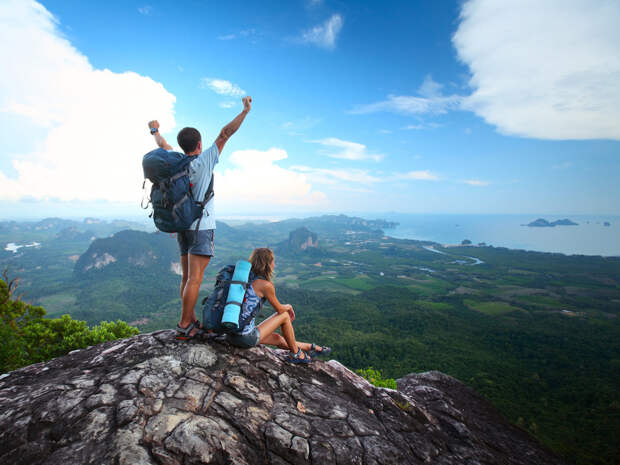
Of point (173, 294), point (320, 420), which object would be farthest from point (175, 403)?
point (173, 294)

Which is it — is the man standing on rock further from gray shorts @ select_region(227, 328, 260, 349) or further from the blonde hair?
gray shorts @ select_region(227, 328, 260, 349)

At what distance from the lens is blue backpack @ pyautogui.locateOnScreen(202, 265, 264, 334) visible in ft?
14.9

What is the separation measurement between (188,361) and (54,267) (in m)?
214

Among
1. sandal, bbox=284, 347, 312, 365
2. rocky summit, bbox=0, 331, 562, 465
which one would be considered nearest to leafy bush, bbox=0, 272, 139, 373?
rocky summit, bbox=0, 331, 562, 465

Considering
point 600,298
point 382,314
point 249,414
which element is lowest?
point 382,314

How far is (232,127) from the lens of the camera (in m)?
4.41

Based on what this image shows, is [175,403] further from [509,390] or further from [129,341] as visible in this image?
[509,390]

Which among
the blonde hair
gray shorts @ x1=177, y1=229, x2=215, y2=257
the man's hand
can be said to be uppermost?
the man's hand

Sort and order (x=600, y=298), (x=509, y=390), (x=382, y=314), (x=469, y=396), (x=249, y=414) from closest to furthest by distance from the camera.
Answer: (x=249, y=414) → (x=469, y=396) → (x=509, y=390) → (x=382, y=314) → (x=600, y=298)

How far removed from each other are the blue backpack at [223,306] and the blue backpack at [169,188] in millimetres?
1216

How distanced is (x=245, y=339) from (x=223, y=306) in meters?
0.83

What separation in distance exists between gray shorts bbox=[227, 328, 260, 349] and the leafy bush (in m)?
11.1

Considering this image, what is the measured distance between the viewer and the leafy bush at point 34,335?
10105mm

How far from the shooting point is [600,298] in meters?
92.7
